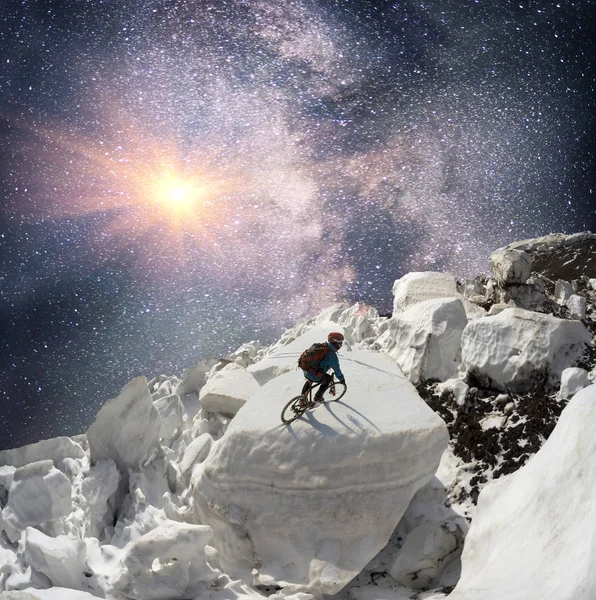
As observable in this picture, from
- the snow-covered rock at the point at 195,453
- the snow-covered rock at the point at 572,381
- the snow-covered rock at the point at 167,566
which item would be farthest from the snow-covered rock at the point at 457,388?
the snow-covered rock at the point at 167,566

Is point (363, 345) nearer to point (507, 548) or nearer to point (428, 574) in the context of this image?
point (428, 574)

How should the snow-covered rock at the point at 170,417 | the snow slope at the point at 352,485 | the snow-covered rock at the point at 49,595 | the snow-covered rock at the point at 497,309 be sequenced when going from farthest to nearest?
the snow-covered rock at the point at 497,309 < the snow-covered rock at the point at 170,417 < the snow-covered rock at the point at 49,595 < the snow slope at the point at 352,485

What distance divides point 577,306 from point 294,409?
34.8ft

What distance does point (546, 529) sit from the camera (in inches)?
268

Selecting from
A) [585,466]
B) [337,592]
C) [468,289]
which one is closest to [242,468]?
[337,592]

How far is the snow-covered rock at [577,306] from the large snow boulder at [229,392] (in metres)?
9.62

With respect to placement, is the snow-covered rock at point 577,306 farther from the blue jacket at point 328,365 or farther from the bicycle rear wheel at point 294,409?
the bicycle rear wheel at point 294,409

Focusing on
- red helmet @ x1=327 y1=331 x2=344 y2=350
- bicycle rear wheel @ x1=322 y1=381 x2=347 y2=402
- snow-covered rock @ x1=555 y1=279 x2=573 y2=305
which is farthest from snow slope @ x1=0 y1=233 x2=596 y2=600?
snow-covered rock @ x1=555 y1=279 x2=573 y2=305

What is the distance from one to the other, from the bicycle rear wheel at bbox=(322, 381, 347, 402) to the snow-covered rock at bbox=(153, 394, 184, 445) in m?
5.36

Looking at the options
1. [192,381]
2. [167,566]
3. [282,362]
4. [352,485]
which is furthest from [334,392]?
[192,381]

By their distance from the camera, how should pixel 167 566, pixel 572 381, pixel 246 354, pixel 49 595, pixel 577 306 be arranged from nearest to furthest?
pixel 49 595, pixel 167 566, pixel 572 381, pixel 577 306, pixel 246 354

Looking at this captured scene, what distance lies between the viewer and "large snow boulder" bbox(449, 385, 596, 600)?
5805mm

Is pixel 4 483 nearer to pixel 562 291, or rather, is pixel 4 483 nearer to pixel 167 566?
pixel 167 566

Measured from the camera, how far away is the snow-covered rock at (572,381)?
1223 centimetres
